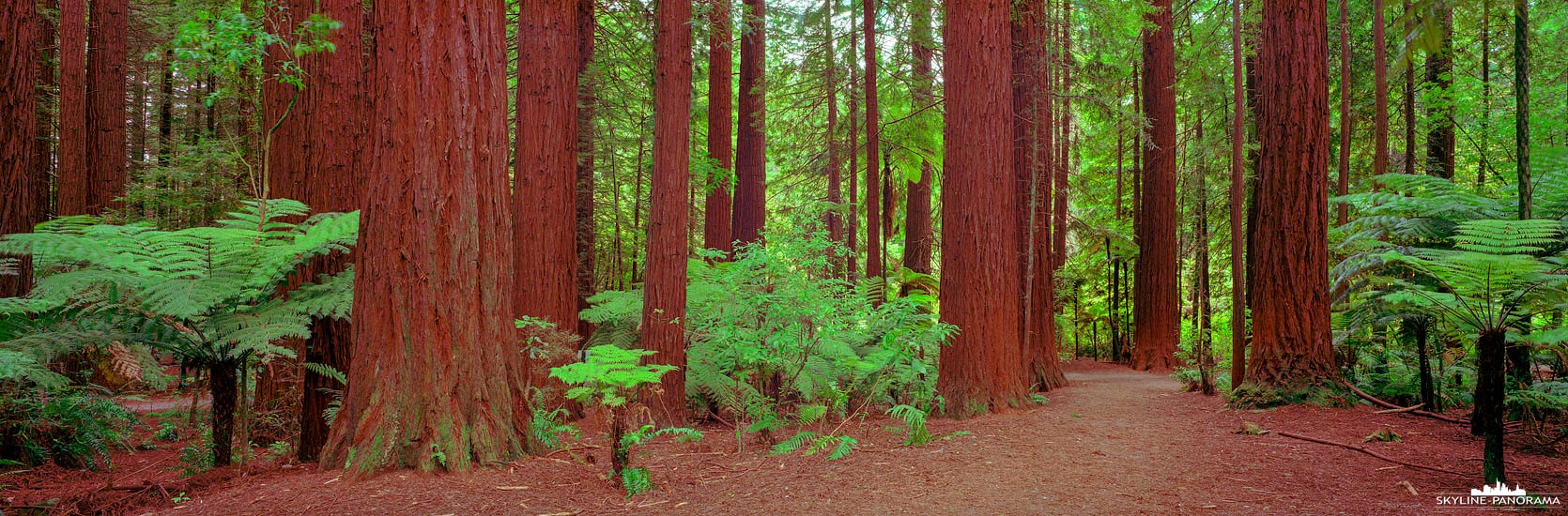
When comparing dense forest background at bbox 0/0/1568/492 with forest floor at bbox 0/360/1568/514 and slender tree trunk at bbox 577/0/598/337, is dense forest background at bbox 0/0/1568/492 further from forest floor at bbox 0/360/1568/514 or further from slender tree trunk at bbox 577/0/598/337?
forest floor at bbox 0/360/1568/514

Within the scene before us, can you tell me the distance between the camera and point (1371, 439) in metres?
5.15

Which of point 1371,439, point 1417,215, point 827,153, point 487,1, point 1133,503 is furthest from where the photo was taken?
point 827,153

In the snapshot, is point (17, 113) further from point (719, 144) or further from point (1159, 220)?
point (1159, 220)

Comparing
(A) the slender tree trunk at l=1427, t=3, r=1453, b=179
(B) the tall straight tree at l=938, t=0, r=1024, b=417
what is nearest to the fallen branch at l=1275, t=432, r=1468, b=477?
(B) the tall straight tree at l=938, t=0, r=1024, b=417

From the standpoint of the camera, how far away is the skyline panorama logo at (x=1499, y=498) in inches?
133

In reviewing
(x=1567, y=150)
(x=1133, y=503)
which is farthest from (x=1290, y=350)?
(x=1133, y=503)

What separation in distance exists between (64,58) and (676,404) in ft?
31.7

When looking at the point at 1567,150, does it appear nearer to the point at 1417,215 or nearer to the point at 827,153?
the point at 1417,215

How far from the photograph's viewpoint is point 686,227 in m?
6.91

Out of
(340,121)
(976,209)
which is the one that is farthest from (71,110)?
(976,209)

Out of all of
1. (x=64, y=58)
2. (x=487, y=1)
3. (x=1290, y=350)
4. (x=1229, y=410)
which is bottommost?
(x=1229, y=410)

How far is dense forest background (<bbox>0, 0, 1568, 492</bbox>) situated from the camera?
3.96 m

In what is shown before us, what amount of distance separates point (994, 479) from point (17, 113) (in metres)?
9.51

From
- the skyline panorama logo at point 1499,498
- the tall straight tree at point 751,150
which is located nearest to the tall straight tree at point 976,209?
the skyline panorama logo at point 1499,498
